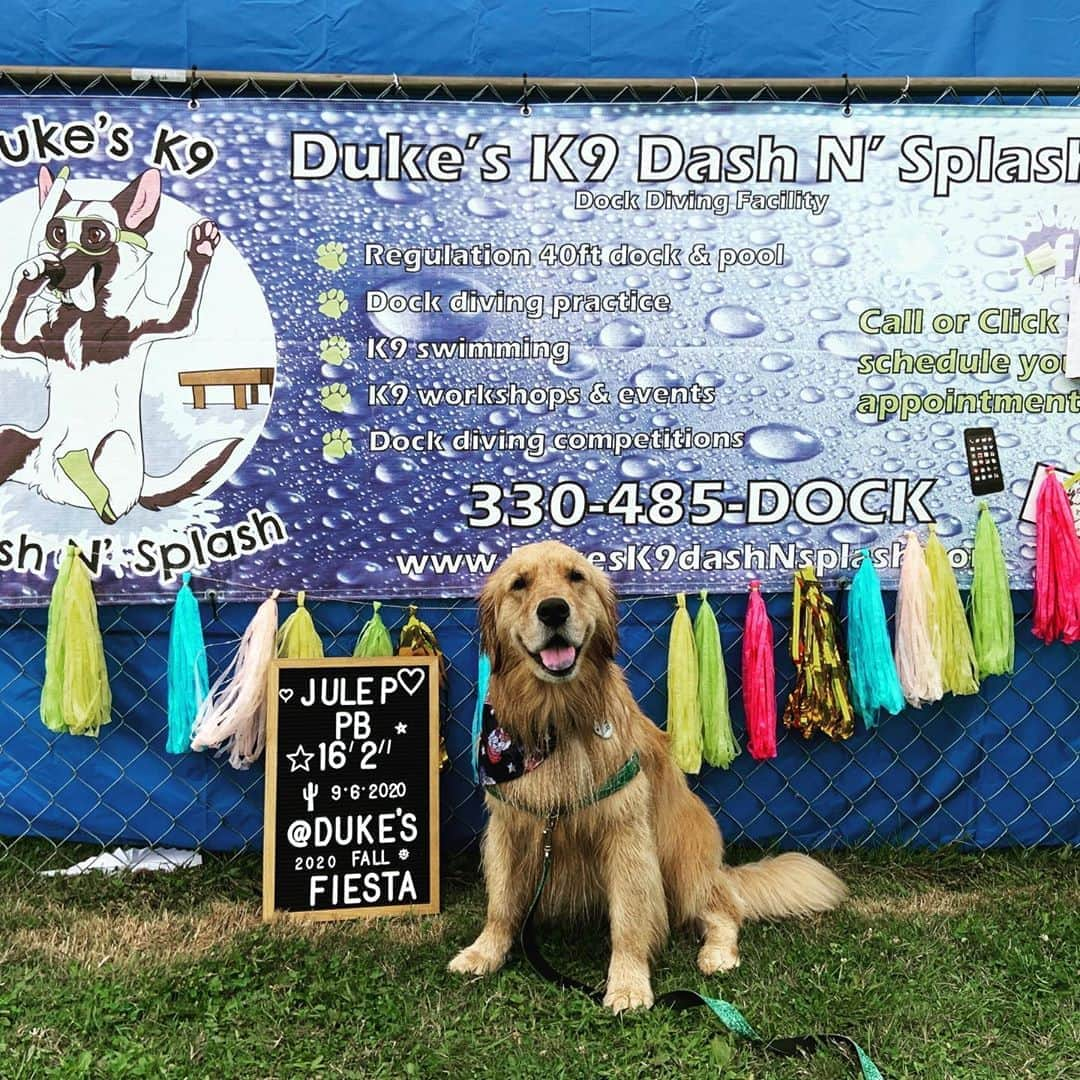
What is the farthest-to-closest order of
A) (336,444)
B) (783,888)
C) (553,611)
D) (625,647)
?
(625,647) < (336,444) < (783,888) < (553,611)

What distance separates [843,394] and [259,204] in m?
1.99

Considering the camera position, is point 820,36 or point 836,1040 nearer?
point 836,1040

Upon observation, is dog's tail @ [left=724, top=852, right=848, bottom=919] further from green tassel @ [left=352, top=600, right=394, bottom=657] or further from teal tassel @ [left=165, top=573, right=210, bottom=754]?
teal tassel @ [left=165, top=573, right=210, bottom=754]

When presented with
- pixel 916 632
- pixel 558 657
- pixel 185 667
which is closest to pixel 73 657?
pixel 185 667

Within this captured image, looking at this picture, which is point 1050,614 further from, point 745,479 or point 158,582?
point 158,582

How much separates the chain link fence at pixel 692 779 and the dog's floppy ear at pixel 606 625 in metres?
0.57

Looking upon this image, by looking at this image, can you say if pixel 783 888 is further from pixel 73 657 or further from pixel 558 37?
pixel 558 37

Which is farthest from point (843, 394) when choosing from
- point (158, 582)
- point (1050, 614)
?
point (158, 582)

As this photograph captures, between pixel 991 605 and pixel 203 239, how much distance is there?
2828mm

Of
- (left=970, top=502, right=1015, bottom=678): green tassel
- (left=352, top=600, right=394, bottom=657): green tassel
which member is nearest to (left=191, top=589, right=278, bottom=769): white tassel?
(left=352, top=600, right=394, bottom=657): green tassel

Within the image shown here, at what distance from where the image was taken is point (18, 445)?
115 inches

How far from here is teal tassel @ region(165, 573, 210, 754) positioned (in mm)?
2941

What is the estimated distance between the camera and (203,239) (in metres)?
2.92

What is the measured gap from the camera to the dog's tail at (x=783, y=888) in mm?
2742
